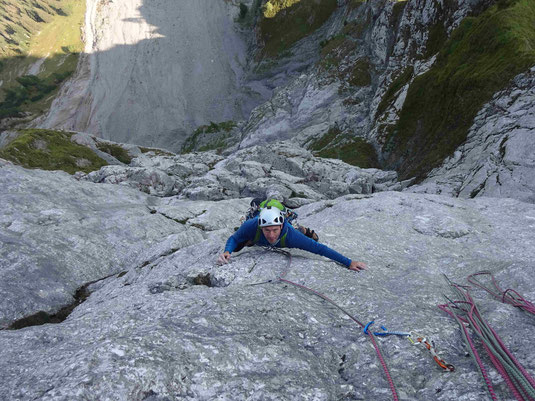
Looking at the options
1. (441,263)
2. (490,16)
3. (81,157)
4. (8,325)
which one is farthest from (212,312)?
(81,157)

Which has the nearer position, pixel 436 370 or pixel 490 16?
pixel 436 370

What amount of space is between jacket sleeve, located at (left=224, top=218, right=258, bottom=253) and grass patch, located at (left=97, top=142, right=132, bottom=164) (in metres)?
73.7

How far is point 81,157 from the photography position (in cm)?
6888

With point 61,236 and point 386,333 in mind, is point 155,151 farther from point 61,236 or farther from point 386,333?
point 386,333

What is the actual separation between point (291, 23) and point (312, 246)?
10267 centimetres

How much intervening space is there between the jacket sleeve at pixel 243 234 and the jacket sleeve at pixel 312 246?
1.29 m

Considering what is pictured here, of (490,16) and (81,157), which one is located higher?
(490,16)

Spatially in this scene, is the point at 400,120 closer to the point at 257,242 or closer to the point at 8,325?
the point at 257,242

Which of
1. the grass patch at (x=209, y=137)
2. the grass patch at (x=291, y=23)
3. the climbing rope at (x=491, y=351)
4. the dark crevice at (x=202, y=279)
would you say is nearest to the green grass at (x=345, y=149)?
the grass patch at (x=209, y=137)

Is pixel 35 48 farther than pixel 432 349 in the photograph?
Yes

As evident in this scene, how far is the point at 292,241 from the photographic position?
9.44 metres

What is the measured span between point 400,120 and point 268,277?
43.1 meters

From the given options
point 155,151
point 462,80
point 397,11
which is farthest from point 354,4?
point 155,151

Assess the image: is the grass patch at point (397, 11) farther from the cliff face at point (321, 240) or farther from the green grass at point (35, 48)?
the green grass at point (35, 48)
